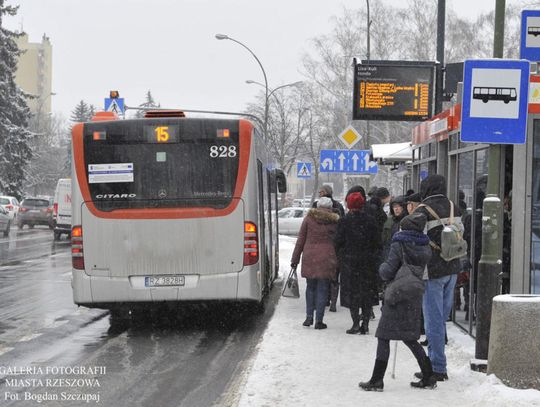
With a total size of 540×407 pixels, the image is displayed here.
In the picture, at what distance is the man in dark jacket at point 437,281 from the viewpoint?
7535 millimetres

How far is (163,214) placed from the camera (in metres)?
10.5

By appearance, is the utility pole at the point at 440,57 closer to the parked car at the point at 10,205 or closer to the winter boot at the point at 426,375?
the winter boot at the point at 426,375

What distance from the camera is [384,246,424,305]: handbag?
7.03m

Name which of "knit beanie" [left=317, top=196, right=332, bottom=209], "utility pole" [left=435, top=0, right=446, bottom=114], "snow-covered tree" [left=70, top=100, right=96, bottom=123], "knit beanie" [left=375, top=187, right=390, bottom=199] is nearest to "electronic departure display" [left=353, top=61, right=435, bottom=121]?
"utility pole" [left=435, top=0, right=446, bottom=114]

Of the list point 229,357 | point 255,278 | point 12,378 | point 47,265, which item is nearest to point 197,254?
point 255,278

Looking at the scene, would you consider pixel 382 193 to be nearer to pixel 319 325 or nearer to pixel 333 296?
pixel 333 296

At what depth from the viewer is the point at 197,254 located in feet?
34.7

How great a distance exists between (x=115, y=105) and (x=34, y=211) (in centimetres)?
1726

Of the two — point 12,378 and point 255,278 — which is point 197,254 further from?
point 12,378

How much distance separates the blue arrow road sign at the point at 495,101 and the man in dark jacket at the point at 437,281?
0.61 meters

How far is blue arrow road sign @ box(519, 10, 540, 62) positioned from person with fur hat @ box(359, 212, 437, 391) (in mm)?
1960

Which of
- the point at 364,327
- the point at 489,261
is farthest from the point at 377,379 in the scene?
the point at 364,327

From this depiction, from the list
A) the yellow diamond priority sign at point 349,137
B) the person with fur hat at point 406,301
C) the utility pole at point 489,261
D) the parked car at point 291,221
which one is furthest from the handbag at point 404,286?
the parked car at point 291,221

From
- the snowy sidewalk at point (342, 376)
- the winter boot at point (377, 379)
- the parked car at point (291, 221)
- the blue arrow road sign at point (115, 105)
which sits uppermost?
the blue arrow road sign at point (115, 105)
